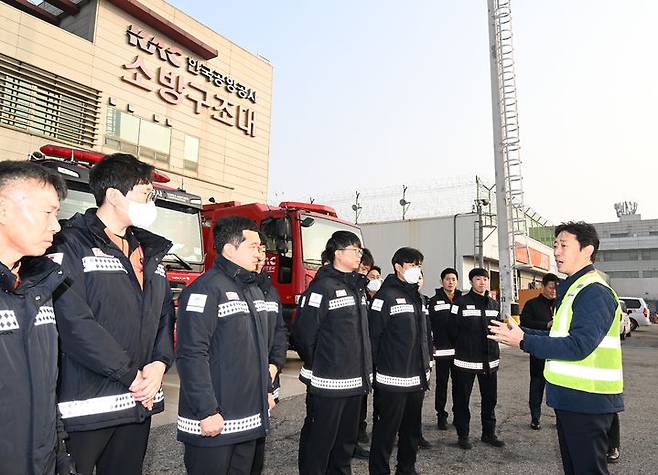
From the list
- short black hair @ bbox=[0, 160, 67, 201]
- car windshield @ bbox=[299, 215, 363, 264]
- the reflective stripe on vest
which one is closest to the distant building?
car windshield @ bbox=[299, 215, 363, 264]

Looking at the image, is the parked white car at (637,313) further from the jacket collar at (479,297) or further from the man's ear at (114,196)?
the man's ear at (114,196)

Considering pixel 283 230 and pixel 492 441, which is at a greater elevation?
pixel 283 230

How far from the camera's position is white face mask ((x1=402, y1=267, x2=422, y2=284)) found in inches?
171

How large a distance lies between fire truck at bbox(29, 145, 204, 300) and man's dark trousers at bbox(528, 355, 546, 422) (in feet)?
15.1

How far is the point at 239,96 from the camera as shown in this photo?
19250 mm

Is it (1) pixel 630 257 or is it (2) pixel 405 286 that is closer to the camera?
(2) pixel 405 286

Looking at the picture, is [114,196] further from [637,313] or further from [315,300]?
[637,313]

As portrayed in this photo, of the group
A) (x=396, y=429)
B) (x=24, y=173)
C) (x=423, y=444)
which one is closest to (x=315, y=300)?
(x=396, y=429)

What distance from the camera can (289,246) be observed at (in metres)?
8.46

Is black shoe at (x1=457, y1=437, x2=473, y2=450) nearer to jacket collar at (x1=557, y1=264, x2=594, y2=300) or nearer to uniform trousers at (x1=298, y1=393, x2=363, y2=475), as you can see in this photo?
uniform trousers at (x1=298, y1=393, x2=363, y2=475)

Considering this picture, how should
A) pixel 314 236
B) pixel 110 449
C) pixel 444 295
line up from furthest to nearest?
pixel 314 236
pixel 444 295
pixel 110 449

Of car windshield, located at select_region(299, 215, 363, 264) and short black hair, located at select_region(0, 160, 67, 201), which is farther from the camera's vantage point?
car windshield, located at select_region(299, 215, 363, 264)

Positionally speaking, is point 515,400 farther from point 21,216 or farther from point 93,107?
point 93,107

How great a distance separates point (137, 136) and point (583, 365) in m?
15.1
